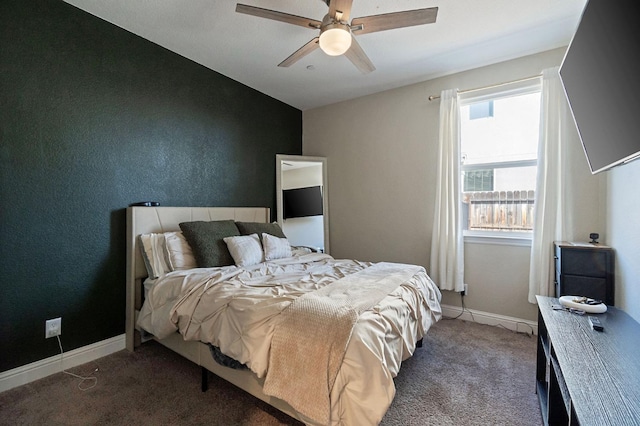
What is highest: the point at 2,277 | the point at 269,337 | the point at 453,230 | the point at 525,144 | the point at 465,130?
the point at 465,130

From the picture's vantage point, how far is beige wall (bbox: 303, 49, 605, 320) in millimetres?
2932

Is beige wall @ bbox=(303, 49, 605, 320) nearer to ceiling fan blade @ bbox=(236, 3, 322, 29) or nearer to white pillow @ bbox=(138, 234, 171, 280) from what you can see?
ceiling fan blade @ bbox=(236, 3, 322, 29)

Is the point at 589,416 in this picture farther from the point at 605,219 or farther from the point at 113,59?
the point at 113,59

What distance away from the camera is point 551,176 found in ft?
8.77

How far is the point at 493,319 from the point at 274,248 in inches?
97.0

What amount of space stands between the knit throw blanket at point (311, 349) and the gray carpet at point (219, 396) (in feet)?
1.49

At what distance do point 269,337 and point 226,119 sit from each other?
279 centimetres

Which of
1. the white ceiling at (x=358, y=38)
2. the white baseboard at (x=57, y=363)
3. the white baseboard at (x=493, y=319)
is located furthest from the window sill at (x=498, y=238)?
the white baseboard at (x=57, y=363)

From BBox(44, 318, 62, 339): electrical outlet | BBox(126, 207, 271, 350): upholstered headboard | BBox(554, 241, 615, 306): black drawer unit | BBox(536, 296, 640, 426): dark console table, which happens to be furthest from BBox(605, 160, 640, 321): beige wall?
BBox(44, 318, 62, 339): electrical outlet

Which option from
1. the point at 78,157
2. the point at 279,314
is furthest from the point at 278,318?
the point at 78,157

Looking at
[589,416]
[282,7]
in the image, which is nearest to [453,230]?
[589,416]

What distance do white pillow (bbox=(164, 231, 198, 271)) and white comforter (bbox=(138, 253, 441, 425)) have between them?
0.70 ft

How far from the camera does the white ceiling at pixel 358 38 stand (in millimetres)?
2227

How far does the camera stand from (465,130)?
Result: 10.9 feet
